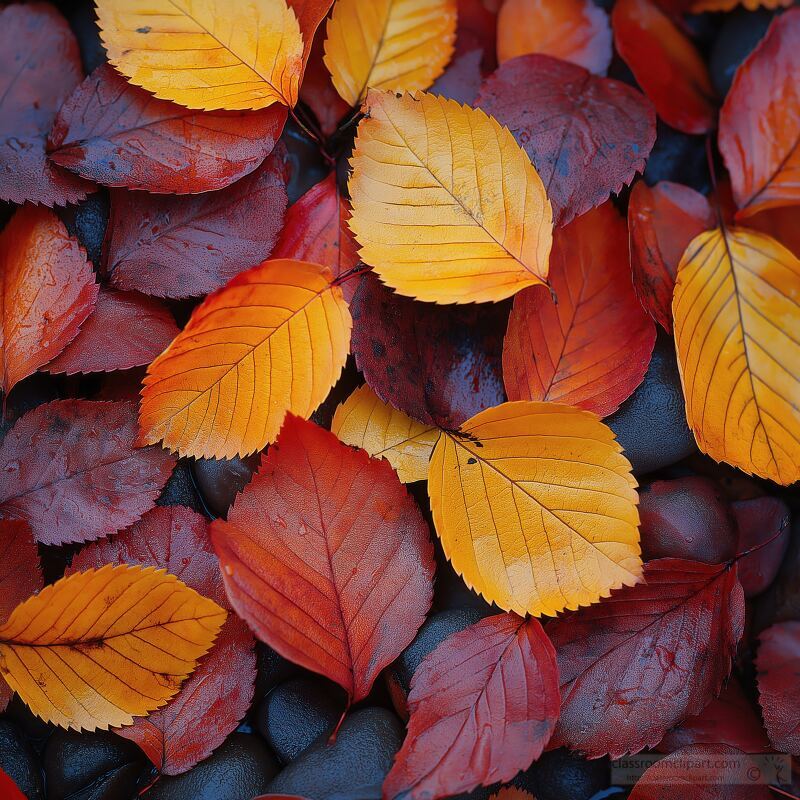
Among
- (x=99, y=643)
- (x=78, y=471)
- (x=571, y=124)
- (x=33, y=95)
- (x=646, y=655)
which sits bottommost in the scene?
(x=646, y=655)

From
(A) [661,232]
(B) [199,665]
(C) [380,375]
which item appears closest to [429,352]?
(C) [380,375]

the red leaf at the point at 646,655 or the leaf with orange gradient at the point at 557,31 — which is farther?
the leaf with orange gradient at the point at 557,31

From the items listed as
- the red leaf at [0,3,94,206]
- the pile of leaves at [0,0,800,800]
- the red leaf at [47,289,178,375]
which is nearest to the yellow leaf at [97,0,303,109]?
the pile of leaves at [0,0,800,800]

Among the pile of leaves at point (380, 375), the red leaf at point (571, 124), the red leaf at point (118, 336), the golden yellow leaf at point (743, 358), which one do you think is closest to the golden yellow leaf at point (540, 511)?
the pile of leaves at point (380, 375)

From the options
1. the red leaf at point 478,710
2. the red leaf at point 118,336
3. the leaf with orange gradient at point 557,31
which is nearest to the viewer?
the red leaf at point 478,710

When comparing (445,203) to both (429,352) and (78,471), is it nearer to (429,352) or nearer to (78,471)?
(429,352)

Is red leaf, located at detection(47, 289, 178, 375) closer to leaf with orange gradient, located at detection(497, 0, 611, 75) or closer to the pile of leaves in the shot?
the pile of leaves

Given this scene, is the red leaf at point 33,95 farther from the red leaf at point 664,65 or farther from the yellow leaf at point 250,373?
the red leaf at point 664,65
